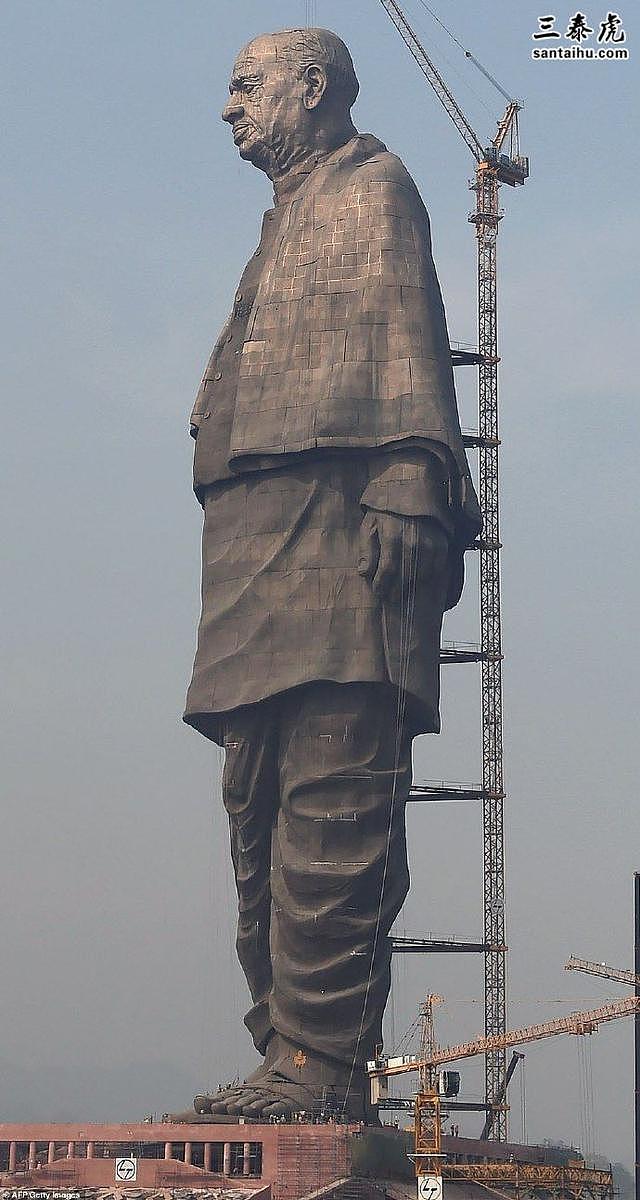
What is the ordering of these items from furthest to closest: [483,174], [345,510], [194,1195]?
[483,174]
[345,510]
[194,1195]

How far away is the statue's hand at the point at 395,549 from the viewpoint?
62000 mm

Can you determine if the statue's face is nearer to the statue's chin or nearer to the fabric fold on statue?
the statue's chin

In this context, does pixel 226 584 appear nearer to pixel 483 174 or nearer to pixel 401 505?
pixel 401 505

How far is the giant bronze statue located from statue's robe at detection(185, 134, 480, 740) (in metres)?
0.05

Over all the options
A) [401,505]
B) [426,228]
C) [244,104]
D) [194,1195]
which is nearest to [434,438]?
[401,505]

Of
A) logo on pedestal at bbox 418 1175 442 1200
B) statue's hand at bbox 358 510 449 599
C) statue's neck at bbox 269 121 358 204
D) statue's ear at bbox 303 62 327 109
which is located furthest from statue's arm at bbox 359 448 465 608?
logo on pedestal at bbox 418 1175 442 1200

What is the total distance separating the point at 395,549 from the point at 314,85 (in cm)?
1147

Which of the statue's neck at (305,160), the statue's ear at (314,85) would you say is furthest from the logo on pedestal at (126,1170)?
the statue's ear at (314,85)

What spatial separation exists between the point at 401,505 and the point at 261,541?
148 inches

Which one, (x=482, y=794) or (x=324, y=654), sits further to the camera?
(x=482, y=794)

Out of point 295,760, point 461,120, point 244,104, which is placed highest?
point 461,120

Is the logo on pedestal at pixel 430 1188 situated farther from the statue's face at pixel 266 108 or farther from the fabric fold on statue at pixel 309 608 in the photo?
the statue's face at pixel 266 108

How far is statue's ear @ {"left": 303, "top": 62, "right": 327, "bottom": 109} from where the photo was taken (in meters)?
65.3

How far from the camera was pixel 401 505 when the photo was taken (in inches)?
2436
